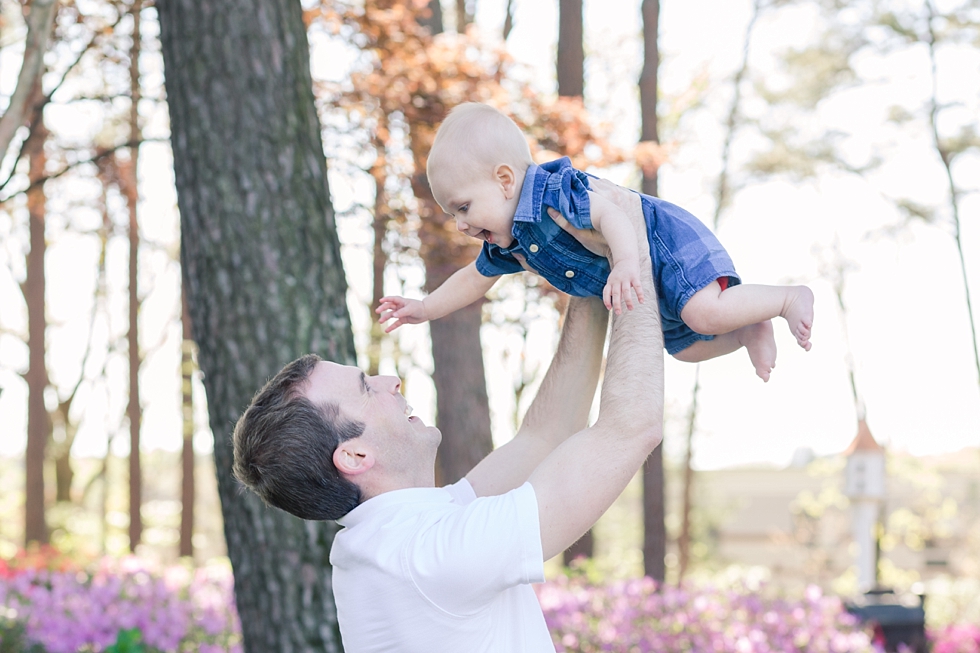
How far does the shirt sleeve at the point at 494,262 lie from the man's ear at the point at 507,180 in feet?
0.63

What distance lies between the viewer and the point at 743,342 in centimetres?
218

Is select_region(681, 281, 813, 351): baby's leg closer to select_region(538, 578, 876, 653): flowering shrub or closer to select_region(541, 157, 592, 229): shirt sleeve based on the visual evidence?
select_region(541, 157, 592, 229): shirt sleeve

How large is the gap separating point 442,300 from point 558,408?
0.39 m

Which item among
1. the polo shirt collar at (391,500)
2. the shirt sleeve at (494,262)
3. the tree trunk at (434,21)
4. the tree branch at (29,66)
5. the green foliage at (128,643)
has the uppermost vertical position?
the tree trunk at (434,21)

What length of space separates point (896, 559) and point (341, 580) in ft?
107

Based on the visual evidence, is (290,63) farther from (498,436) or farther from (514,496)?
(498,436)

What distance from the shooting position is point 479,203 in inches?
79.2

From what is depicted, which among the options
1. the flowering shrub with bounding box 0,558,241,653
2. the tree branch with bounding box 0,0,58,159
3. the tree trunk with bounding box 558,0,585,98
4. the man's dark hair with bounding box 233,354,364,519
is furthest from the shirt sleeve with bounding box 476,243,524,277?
the tree trunk with bounding box 558,0,585,98

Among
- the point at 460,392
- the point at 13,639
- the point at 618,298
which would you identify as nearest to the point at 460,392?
the point at 460,392

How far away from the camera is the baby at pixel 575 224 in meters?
1.97

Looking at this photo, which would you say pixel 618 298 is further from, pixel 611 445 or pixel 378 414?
pixel 378 414

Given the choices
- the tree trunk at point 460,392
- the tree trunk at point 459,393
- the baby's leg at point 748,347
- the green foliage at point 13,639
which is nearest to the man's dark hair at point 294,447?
the baby's leg at point 748,347

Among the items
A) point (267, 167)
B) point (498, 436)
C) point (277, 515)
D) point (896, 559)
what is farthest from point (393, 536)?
point (896, 559)

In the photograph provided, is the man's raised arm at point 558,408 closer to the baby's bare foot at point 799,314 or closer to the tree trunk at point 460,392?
the baby's bare foot at point 799,314
